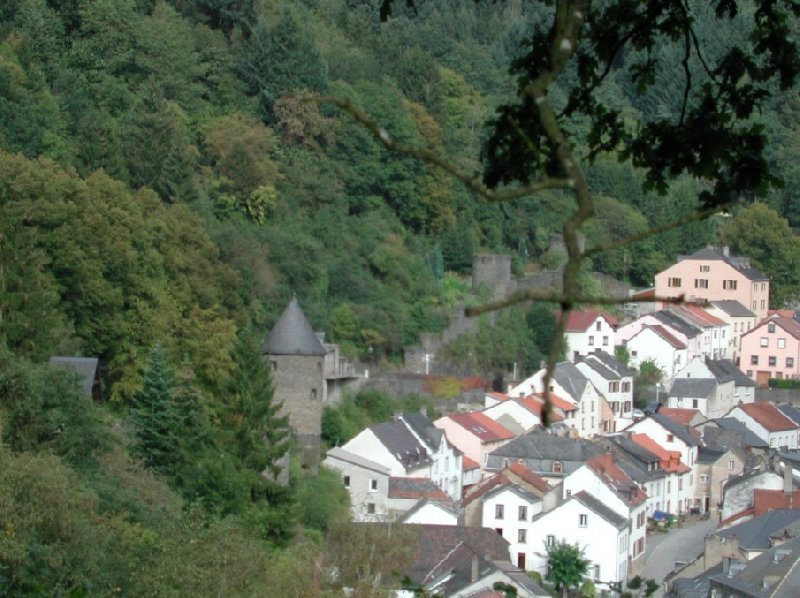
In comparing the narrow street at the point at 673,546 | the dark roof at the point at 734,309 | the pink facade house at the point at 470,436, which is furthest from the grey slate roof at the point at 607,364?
the dark roof at the point at 734,309

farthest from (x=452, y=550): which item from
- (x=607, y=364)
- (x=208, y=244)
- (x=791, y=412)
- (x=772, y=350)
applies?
(x=772, y=350)

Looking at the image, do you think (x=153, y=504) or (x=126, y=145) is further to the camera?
(x=126, y=145)

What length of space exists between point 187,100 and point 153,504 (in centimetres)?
2142

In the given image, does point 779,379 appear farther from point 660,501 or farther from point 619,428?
point 660,501

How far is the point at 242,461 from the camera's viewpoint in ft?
97.9

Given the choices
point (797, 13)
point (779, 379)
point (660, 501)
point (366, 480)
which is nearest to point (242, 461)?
point (366, 480)

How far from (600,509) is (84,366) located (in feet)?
39.0

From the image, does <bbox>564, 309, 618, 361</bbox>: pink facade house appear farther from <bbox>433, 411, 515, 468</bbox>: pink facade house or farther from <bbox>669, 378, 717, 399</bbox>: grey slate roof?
<bbox>433, 411, 515, 468</bbox>: pink facade house

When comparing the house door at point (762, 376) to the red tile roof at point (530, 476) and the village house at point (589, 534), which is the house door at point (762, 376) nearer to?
the red tile roof at point (530, 476)

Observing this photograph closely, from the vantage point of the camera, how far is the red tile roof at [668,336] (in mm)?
51438

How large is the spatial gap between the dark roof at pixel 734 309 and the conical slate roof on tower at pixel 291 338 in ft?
76.1

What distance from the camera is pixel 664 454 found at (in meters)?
43.6

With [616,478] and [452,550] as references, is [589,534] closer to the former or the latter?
[616,478]

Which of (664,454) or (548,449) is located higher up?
(548,449)
